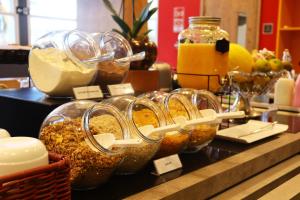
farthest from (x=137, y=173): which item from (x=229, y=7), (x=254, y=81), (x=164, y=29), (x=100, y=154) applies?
(x=164, y=29)

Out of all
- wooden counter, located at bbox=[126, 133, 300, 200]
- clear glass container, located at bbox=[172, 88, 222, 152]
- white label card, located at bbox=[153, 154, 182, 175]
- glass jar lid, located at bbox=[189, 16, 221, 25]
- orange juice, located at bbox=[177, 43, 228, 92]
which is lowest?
wooden counter, located at bbox=[126, 133, 300, 200]

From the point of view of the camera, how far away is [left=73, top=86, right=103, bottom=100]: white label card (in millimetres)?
977

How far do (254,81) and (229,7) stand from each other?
3.07m

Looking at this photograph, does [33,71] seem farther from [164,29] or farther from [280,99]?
[164,29]

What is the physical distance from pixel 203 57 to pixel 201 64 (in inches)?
1.0

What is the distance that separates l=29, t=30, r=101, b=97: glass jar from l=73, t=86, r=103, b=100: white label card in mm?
20

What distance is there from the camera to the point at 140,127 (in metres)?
0.74

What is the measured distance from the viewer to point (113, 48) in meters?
1.15

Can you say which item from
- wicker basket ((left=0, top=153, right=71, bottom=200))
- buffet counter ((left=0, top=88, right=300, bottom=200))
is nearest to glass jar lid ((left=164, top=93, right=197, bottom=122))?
buffet counter ((left=0, top=88, right=300, bottom=200))

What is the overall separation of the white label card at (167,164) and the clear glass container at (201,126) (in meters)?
0.09

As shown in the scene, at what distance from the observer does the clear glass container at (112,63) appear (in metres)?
1.10

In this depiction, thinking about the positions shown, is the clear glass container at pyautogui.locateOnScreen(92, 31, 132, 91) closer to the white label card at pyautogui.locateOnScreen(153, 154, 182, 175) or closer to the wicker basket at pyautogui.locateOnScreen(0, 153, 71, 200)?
the white label card at pyautogui.locateOnScreen(153, 154, 182, 175)

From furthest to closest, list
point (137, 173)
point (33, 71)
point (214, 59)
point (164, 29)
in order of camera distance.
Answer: point (164, 29) → point (214, 59) → point (33, 71) → point (137, 173)

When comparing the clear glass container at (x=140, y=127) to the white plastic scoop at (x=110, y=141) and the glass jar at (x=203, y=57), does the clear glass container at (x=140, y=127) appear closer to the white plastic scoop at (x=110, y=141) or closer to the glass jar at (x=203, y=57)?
the white plastic scoop at (x=110, y=141)
